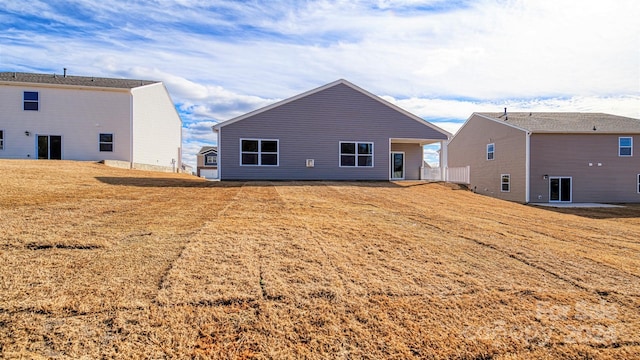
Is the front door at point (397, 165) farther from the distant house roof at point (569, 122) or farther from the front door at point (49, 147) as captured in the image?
the front door at point (49, 147)

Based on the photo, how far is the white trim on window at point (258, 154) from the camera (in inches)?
648

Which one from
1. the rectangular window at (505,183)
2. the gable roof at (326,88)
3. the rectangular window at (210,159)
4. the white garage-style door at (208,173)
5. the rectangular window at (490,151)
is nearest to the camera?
the gable roof at (326,88)

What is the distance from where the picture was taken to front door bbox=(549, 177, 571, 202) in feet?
66.0

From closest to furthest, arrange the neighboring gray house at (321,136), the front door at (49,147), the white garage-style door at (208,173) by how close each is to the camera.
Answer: the neighboring gray house at (321,136) < the front door at (49,147) < the white garage-style door at (208,173)

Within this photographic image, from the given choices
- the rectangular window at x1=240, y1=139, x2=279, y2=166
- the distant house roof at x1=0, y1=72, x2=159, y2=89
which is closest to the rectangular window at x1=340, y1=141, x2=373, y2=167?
the rectangular window at x1=240, y1=139, x2=279, y2=166

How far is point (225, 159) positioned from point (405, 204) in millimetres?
9548

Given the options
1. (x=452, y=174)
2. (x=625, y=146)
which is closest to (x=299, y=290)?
(x=452, y=174)

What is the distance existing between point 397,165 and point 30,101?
21075 mm

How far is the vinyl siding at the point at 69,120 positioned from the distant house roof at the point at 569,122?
76.6ft

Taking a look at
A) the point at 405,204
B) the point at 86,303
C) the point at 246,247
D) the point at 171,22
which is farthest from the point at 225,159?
the point at 86,303

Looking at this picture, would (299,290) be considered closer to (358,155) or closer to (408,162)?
(358,155)

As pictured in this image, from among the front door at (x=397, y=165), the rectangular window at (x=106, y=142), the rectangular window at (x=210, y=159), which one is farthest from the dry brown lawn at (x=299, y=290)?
the rectangular window at (x=210, y=159)

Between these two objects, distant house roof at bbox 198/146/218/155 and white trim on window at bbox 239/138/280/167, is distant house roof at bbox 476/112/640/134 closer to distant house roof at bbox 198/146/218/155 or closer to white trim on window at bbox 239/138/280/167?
white trim on window at bbox 239/138/280/167

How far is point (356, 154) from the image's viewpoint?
17594 mm
